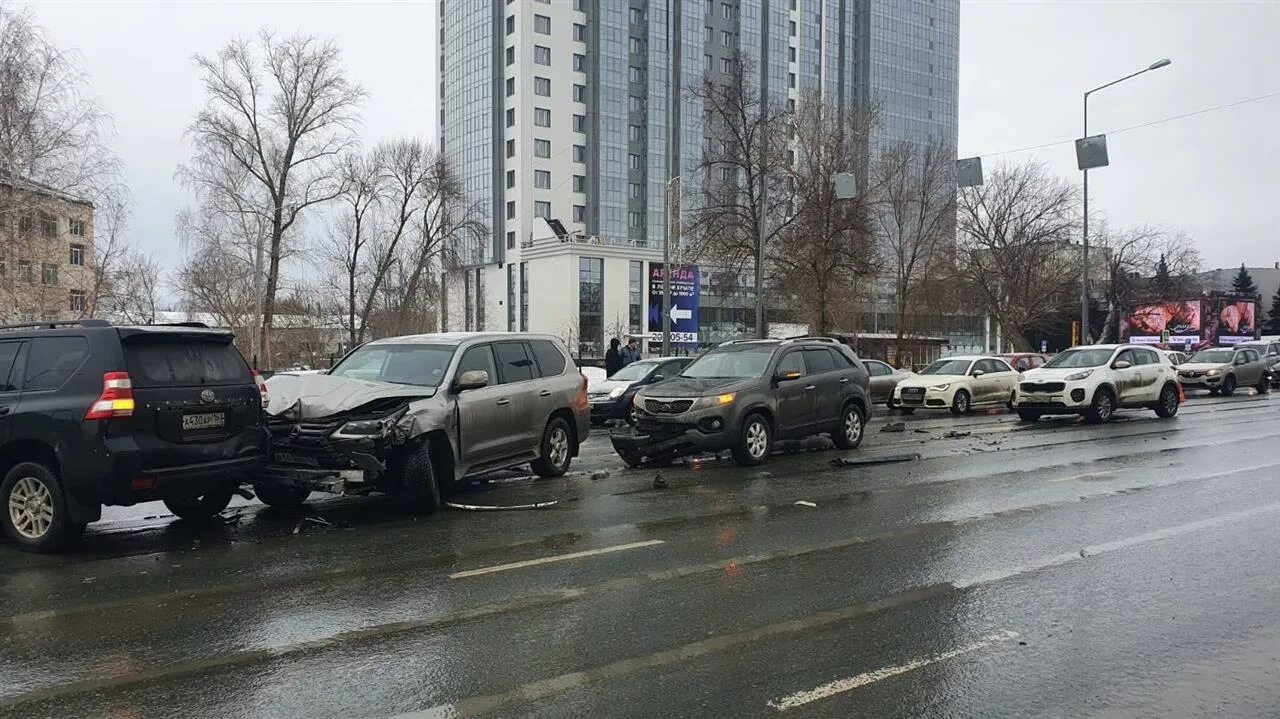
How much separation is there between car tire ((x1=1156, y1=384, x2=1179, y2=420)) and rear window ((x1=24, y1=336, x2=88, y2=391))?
67.3 ft

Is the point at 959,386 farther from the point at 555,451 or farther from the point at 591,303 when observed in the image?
the point at 591,303

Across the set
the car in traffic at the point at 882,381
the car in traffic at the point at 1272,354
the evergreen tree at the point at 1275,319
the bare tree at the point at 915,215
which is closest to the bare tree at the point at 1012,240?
the bare tree at the point at 915,215

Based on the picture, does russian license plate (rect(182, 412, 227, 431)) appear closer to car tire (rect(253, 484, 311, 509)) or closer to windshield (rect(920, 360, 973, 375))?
car tire (rect(253, 484, 311, 509))

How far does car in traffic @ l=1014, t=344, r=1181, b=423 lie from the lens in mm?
18375

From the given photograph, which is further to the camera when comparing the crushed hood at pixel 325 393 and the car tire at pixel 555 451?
the car tire at pixel 555 451

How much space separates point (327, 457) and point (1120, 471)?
32.3ft

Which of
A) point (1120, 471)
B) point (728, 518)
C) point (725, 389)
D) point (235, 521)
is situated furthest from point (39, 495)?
point (1120, 471)

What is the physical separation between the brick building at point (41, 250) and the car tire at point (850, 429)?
18.6 metres

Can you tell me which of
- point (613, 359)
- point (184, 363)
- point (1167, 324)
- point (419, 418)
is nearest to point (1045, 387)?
point (613, 359)

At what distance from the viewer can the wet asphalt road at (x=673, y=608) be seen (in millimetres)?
4156

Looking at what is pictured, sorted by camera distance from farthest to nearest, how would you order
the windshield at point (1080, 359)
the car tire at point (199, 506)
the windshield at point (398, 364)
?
the windshield at point (1080, 359)
the windshield at point (398, 364)
the car tire at point (199, 506)

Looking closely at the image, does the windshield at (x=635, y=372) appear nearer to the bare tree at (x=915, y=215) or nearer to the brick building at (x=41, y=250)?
the brick building at (x=41, y=250)

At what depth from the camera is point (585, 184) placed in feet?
272

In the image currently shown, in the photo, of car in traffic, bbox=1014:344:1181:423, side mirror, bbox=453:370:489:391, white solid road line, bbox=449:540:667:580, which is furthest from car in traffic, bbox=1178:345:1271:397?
white solid road line, bbox=449:540:667:580
